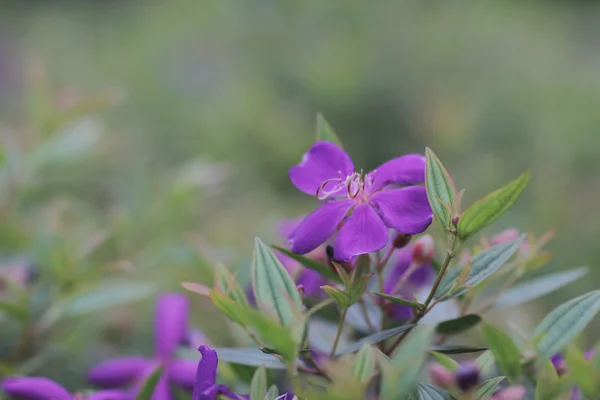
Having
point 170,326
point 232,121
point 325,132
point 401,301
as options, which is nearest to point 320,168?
point 325,132

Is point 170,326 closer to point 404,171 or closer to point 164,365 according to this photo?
point 164,365

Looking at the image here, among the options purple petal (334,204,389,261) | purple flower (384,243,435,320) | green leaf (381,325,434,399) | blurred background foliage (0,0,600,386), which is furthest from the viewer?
blurred background foliage (0,0,600,386)

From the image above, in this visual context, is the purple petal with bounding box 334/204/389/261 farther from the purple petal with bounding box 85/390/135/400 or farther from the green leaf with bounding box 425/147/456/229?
A: the purple petal with bounding box 85/390/135/400

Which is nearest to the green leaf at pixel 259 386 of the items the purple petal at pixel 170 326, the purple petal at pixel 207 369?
the purple petal at pixel 207 369

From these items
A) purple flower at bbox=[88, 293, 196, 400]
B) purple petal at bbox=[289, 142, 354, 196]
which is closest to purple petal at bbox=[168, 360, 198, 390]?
purple flower at bbox=[88, 293, 196, 400]

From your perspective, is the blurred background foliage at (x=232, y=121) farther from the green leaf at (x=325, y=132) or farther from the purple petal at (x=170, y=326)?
the green leaf at (x=325, y=132)

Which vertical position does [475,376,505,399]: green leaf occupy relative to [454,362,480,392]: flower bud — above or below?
below
